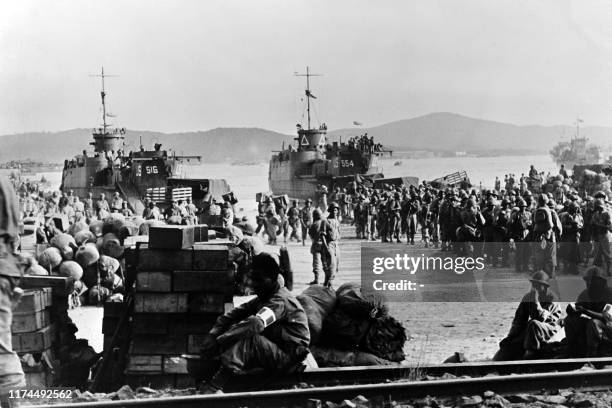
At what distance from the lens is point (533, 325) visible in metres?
7.24

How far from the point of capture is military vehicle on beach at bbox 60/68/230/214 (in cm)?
2908

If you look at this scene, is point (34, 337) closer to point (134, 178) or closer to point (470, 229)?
point (470, 229)

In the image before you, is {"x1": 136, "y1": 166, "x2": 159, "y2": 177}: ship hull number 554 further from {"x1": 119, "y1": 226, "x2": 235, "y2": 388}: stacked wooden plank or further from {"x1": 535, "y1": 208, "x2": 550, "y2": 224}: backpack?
{"x1": 119, "y1": 226, "x2": 235, "y2": 388}: stacked wooden plank

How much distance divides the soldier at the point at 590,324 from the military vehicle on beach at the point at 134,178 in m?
22.1

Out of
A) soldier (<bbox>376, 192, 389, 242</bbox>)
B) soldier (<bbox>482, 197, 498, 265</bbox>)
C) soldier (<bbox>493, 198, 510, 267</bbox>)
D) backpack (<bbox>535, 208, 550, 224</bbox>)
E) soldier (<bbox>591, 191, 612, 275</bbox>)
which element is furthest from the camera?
soldier (<bbox>376, 192, 389, 242</bbox>)

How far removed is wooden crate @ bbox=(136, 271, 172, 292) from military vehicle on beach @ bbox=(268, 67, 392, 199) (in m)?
29.7

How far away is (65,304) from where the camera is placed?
7227mm

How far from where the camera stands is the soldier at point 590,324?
6.86 meters

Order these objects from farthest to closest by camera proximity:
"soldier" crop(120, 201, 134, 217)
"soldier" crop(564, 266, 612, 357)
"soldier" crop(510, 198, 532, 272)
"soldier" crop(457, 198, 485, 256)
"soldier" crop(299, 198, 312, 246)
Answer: "soldier" crop(120, 201, 134, 217) → "soldier" crop(299, 198, 312, 246) → "soldier" crop(457, 198, 485, 256) → "soldier" crop(510, 198, 532, 272) → "soldier" crop(564, 266, 612, 357)

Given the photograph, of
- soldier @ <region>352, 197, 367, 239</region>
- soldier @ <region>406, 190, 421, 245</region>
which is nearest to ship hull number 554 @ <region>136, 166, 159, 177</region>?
soldier @ <region>352, 197, 367, 239</region>

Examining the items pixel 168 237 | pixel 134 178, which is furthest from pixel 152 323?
pixel 134 178

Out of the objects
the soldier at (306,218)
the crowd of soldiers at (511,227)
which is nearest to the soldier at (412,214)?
the crowd of soldiers at (511,227)

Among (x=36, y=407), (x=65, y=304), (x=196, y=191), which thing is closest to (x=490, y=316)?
(x=65, y=304)

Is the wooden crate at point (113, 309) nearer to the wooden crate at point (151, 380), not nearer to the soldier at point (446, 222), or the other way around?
the wooden crate at point (151, 380)
